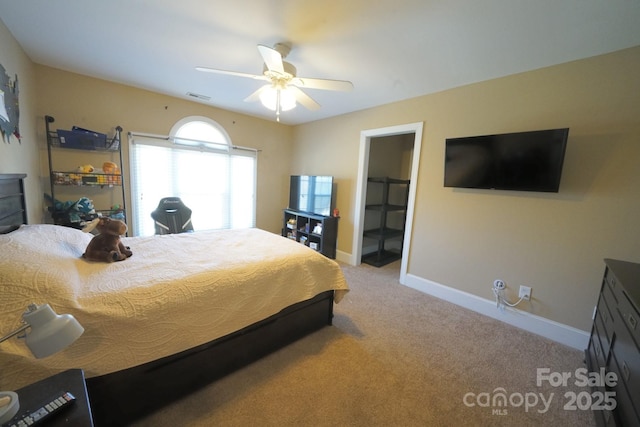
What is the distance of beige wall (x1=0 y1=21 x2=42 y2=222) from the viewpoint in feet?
5.80

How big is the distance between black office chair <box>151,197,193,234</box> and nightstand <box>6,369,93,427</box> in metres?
2.48

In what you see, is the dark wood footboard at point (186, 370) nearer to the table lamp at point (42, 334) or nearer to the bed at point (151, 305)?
the bed at point (151, 305)

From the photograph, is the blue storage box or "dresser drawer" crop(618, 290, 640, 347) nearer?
"dresser drawer" crop(618, 290, 640, 347)

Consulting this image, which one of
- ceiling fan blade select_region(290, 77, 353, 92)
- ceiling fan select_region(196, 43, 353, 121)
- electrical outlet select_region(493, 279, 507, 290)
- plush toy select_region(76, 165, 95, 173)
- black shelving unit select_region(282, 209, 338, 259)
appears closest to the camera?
ceiling fan select_region(196, 43, 353, 121)

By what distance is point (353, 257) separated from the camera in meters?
3.68

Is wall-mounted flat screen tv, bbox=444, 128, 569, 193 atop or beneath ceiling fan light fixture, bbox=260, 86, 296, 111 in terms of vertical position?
beneath

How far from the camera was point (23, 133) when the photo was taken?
82.5 inches

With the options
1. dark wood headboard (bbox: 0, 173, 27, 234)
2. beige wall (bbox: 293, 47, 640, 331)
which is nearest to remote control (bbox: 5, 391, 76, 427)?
dark wood headboard (bbox: 0, 173, 27, 234)

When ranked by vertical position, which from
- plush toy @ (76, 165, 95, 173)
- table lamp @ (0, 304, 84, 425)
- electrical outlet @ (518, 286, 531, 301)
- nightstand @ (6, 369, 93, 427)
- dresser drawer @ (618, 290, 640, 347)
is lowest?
electrical outlet @ (518, 286, 531, 301)

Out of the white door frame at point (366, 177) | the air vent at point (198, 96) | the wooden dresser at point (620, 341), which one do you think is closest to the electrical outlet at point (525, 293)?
the wooden dresser at point (620, 341)

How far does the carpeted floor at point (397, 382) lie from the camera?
4.33ft

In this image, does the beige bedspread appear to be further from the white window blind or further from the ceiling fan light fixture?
the white window blind

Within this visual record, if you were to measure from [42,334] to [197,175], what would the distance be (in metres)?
3.43

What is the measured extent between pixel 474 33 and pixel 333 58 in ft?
3.46
